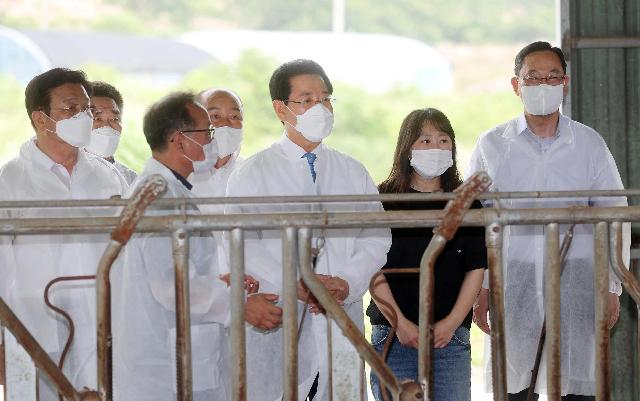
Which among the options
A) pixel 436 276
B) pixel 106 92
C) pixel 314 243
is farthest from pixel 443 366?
pixel 106 92

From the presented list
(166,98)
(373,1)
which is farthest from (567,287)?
(373,1)

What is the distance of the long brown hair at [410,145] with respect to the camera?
182 inches

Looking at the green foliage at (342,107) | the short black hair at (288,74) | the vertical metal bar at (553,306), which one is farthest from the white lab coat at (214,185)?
the green foliage at (342,107)

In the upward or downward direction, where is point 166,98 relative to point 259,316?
upward

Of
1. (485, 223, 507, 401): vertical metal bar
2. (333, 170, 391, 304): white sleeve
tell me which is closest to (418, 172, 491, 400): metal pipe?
(485, 223, 507, 401): vertical metal bar

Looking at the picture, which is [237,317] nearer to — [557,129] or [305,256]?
[305,256]

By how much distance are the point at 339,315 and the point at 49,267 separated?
5.63 ft

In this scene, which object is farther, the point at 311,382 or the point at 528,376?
the point at 528,376

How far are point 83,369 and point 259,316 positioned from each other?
2.90 feet

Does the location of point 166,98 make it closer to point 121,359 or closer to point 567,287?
point 121,359

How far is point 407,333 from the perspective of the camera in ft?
14.4

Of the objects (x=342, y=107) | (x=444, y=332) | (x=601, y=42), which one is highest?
(x=342, y=107)

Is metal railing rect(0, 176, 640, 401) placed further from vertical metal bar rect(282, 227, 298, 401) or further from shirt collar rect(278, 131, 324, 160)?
shirt collar rect(278, 131, 324, 160)

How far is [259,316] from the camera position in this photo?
4.09 m
